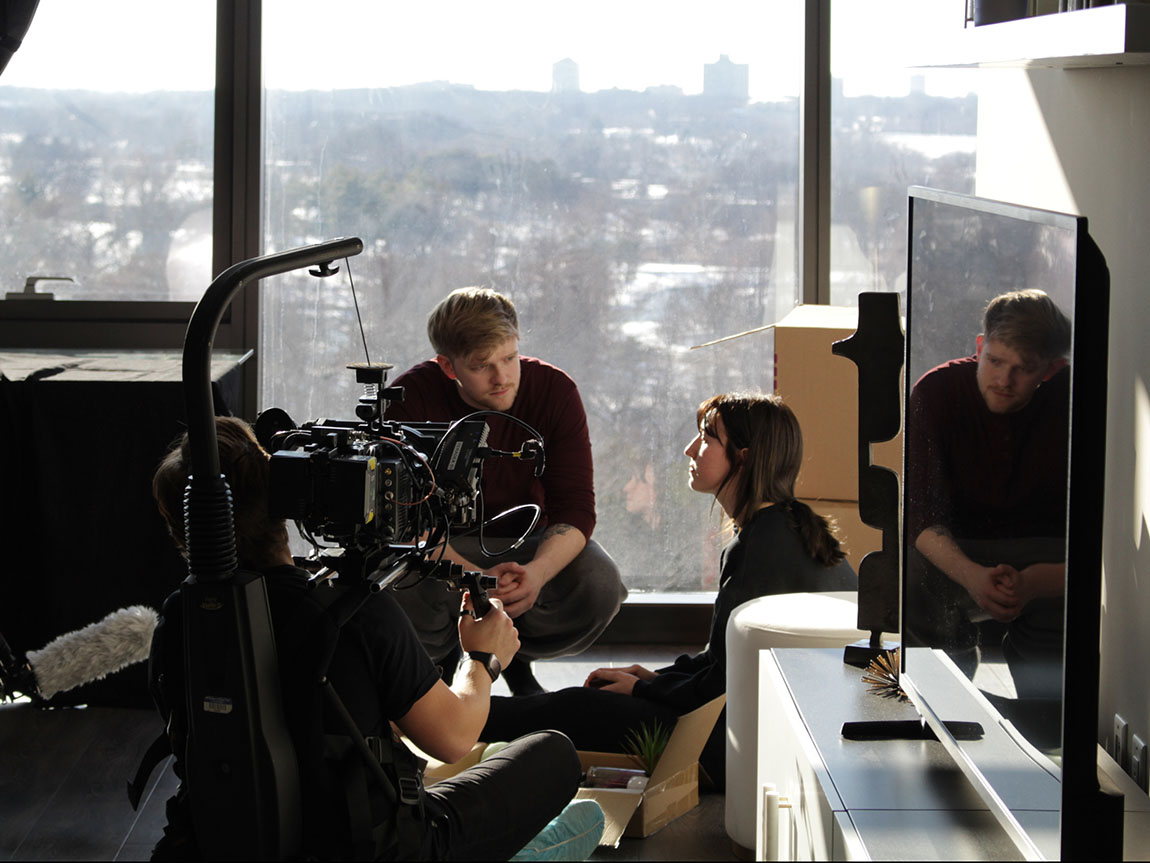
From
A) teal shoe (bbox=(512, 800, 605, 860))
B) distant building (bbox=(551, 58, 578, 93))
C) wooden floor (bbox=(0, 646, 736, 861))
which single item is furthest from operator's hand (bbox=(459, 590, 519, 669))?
distant building (bbox=(551, 58, 578, 93))

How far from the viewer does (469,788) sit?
1861 millimetres

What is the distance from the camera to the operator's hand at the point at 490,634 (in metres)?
1.91

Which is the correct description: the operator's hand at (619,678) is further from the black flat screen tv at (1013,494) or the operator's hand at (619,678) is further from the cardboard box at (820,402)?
the black flat screen tv at (1013,494)

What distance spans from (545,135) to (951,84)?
120 centimetres

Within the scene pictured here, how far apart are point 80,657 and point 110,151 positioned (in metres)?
1.56

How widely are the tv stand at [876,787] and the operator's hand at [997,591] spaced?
136 millimetres

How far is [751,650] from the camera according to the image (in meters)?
2.20

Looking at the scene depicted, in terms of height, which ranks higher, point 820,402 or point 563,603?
point 820,402

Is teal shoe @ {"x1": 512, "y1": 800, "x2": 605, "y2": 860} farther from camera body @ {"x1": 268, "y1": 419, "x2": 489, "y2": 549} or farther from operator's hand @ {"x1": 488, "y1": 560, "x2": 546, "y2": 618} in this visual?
operator's hand @ {"x1": 488, "y1": 560, "x2": 546, "y2": 618}

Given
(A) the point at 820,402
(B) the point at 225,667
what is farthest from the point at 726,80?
(B) the point at 225,667

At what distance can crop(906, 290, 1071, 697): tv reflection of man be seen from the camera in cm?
117

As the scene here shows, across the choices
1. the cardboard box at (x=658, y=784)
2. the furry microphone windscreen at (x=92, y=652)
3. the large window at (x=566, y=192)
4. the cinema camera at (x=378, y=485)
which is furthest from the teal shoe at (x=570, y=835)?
the large window at (x=566, y=192)

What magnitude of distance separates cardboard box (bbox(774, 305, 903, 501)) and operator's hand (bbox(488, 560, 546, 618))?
711 millimetres

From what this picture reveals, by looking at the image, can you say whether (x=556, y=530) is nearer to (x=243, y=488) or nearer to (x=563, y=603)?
(x=563, y=603)
